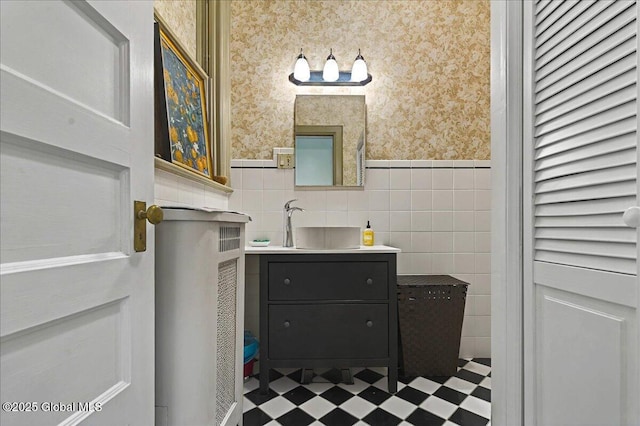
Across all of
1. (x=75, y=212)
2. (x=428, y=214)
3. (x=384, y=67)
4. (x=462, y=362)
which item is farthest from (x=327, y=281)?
(x=384, y=67)

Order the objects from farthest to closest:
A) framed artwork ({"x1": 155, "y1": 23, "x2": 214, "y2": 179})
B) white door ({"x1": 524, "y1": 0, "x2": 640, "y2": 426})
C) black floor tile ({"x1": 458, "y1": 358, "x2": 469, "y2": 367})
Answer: black floor tile ({"x1": 458, "y1": 358, "x2": 469, "y2": 367}), framed artwork ({"x1": 155, "y1": 23, "x2": 214, "y2": 179}), white door ({"x1": 524, "y1": 0, "x2": 640, "y2": 426})

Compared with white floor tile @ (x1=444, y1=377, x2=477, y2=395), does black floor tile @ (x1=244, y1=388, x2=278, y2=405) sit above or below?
below

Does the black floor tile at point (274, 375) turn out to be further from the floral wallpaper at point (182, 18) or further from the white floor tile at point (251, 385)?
the floral wallpaper at point (182, 18)

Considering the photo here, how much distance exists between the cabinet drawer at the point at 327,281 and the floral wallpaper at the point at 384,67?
90 cm

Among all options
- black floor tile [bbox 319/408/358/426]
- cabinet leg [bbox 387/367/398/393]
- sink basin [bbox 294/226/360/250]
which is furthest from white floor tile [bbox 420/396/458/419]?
sink basin [bbox 294/226/360/250]

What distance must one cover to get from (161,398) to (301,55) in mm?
2166

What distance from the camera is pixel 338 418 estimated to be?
171 cm

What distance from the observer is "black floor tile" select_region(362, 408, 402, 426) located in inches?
65.6

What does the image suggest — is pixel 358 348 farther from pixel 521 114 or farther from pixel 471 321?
pixel 521 114

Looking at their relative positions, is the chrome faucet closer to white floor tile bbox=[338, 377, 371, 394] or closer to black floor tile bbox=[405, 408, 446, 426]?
white floor tile bbox=[338, 377, 371, 394]

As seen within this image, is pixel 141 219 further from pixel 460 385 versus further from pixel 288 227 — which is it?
pixel 460 385

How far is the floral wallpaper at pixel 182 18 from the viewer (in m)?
1.53

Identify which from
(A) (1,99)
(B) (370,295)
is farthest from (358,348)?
(A) (1,99)

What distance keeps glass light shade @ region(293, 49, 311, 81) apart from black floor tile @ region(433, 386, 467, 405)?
83.1 inches
